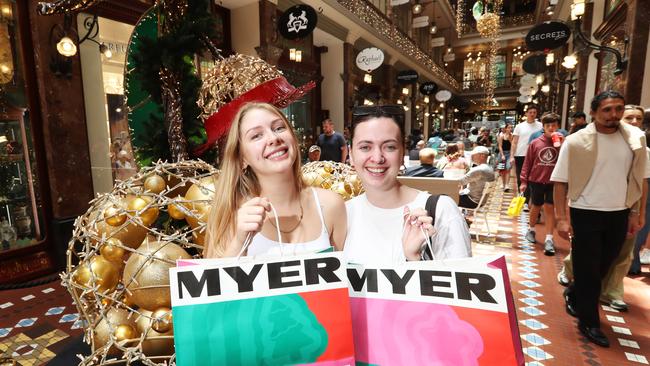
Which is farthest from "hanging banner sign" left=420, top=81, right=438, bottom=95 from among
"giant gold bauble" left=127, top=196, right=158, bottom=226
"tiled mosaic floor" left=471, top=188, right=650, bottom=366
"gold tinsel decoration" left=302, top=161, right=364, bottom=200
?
"giant gold bauble" left=127, top=196, right=158, bottom=226

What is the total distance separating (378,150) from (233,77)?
110 cm

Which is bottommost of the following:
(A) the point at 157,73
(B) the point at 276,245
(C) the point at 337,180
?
(B) the point at 276,245

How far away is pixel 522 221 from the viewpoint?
6.71m

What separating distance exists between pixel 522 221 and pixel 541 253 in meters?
1.94

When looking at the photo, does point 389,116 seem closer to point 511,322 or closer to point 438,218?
point 438,218

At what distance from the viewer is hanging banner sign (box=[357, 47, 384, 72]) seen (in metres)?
10.3

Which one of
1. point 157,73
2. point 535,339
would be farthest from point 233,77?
point 535,339

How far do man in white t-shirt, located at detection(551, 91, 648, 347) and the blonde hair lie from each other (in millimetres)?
2439

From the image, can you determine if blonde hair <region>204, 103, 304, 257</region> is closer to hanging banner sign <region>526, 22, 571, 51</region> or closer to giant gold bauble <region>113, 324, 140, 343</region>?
giant gold bauble <region>113, 324, 140, 343</region>

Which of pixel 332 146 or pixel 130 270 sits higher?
pixel 332 146

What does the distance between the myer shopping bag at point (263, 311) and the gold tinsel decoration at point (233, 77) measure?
121cm

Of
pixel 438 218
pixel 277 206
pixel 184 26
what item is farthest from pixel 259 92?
pixel 438 218

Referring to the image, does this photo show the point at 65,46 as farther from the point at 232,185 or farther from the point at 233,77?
the point at 232,185

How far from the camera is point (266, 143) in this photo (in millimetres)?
1238
